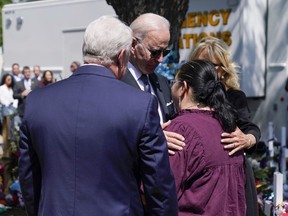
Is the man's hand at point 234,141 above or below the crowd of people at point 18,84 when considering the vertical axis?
above

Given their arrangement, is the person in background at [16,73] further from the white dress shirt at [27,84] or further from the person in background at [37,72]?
the person in background at [37,72]

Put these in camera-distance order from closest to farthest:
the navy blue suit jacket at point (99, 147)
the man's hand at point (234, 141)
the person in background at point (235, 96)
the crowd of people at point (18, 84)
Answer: the navy blue suit jacket at point (99, 147) < the man's hand at point (234, 141) < the person in background at point (235, 96) < the crowd of people at point (18, 84)

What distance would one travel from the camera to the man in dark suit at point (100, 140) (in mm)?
1993

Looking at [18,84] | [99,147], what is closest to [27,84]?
[18,84]

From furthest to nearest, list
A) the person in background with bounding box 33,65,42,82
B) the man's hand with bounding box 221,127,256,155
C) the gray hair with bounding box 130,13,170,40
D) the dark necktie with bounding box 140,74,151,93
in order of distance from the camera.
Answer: the person in background with bounding box 33,65,42,82, the dark necktie with bounding box 140,74,151,93, the gray hair with bounding box 130,13,170,40, the man's hand with bounding box 221,127,256,155

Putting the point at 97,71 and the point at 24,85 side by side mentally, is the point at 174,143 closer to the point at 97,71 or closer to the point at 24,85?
the point at 97,71

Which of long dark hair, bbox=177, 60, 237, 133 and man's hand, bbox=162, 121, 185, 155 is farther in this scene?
long dark hair, bbox=177, 60, 237, 133

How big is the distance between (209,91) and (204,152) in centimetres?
28

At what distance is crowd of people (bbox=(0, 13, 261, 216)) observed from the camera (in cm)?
200

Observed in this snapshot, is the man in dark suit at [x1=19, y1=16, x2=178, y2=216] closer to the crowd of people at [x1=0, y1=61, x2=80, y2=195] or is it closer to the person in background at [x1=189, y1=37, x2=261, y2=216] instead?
the person in background at [x1=189, y1=37, x2=261, y2=216]

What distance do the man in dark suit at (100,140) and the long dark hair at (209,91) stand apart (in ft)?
1.28

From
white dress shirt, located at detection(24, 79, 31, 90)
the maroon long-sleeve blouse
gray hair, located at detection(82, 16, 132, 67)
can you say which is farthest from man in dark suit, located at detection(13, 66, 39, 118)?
gray hair, located at detection(82, 16, 132, 67)

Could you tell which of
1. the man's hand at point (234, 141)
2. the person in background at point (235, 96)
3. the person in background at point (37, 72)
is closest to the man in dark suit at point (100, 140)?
the man's hand at point (234, 141)

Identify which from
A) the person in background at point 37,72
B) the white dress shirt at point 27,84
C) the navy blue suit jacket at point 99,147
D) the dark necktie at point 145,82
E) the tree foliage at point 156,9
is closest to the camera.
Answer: the navy blue suit jacket at point 99,147
